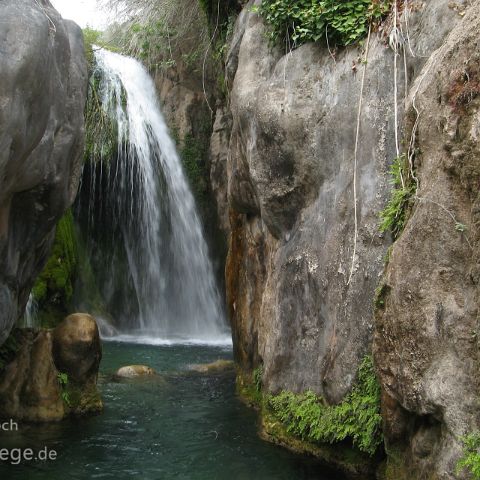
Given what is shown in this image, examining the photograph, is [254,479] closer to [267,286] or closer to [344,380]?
[344,380]

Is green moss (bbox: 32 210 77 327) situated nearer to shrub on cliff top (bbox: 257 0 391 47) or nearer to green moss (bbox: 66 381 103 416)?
green moss (bbox: 66 381 103 416)

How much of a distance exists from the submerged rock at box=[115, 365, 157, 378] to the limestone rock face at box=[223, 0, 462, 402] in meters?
2.47

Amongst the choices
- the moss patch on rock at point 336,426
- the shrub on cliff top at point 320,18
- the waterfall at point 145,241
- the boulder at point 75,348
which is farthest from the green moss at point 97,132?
the moss patch on rock at point 336,426

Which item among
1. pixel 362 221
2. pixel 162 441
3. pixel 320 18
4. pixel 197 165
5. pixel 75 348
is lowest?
pixel 162 441

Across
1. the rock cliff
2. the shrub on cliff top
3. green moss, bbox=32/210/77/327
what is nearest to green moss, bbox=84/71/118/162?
green moss, bbox=32/210/77/327

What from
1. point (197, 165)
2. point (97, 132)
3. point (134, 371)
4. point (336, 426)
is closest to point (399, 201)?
point (336, 426)

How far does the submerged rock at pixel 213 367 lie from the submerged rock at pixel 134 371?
0.99m

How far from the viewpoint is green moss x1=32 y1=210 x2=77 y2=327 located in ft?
48.9

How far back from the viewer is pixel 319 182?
25.5ft

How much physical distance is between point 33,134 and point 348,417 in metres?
4.33

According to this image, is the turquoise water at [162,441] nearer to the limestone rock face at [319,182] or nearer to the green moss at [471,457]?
the limestone rock face at [319,182]

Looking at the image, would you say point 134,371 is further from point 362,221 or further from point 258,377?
point 362,221

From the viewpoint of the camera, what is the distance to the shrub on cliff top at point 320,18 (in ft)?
25.1

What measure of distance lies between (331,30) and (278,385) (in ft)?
15.2
